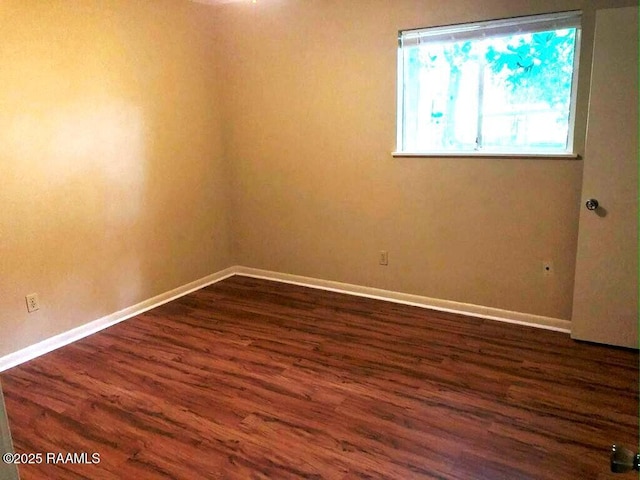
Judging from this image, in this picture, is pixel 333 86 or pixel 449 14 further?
pixel 333 86

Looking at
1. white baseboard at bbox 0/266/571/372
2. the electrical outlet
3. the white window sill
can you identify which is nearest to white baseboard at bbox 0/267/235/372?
white baseboard at bbox 0/266/571/372

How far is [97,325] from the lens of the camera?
136 inches

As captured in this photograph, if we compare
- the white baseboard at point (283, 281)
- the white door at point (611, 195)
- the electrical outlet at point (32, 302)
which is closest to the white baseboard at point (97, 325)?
the white baseboard at point (283, 281)

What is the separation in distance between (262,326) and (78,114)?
6.20ft

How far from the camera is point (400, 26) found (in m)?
3.39

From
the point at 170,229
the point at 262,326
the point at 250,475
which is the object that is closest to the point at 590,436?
the point at 250,475

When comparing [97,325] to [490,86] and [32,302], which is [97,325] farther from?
[490,86]

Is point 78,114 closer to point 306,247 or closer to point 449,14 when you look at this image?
point 306,247

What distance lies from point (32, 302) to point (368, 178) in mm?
2476

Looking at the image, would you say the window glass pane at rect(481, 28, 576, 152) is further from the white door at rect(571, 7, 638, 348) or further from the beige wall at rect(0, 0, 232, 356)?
the beige wall at rect(0, 0, 232, 356)

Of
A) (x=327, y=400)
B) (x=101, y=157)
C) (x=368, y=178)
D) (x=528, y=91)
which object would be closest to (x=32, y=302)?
(x=101, y=157)

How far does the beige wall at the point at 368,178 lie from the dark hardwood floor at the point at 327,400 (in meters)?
0.44

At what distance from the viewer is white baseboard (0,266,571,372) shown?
312 centimetres

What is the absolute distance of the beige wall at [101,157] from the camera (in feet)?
9.48
